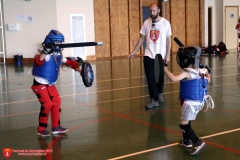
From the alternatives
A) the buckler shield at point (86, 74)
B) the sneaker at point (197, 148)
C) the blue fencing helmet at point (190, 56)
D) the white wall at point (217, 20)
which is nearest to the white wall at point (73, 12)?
the white wall at point (217, 20)

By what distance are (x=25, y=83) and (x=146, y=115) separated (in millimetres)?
6506

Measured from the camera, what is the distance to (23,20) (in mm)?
19859

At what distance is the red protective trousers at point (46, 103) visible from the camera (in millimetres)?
6000

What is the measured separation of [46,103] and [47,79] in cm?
40

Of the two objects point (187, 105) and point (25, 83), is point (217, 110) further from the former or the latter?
point (25, 83)

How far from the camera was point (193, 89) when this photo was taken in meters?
4.97

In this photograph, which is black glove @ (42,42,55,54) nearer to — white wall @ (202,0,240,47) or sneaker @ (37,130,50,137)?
sneaker @ (37,130,50,137)

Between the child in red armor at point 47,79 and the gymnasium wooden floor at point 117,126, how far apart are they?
26cm

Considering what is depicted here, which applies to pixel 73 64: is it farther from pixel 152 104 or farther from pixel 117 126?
pixel 152 104

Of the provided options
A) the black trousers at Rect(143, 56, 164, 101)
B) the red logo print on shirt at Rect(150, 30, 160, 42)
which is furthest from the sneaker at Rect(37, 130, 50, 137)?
the red logo print on shirt at Rect(150, 30, 160, 42)

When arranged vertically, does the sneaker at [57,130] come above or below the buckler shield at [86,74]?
below

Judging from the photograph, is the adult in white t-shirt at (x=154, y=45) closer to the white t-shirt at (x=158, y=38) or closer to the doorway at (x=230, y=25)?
the white t-shirt at (x=158, y=38)

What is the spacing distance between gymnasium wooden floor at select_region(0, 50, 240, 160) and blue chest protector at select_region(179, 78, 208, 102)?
0.74m

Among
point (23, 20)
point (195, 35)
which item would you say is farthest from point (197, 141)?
point (195, 35)
